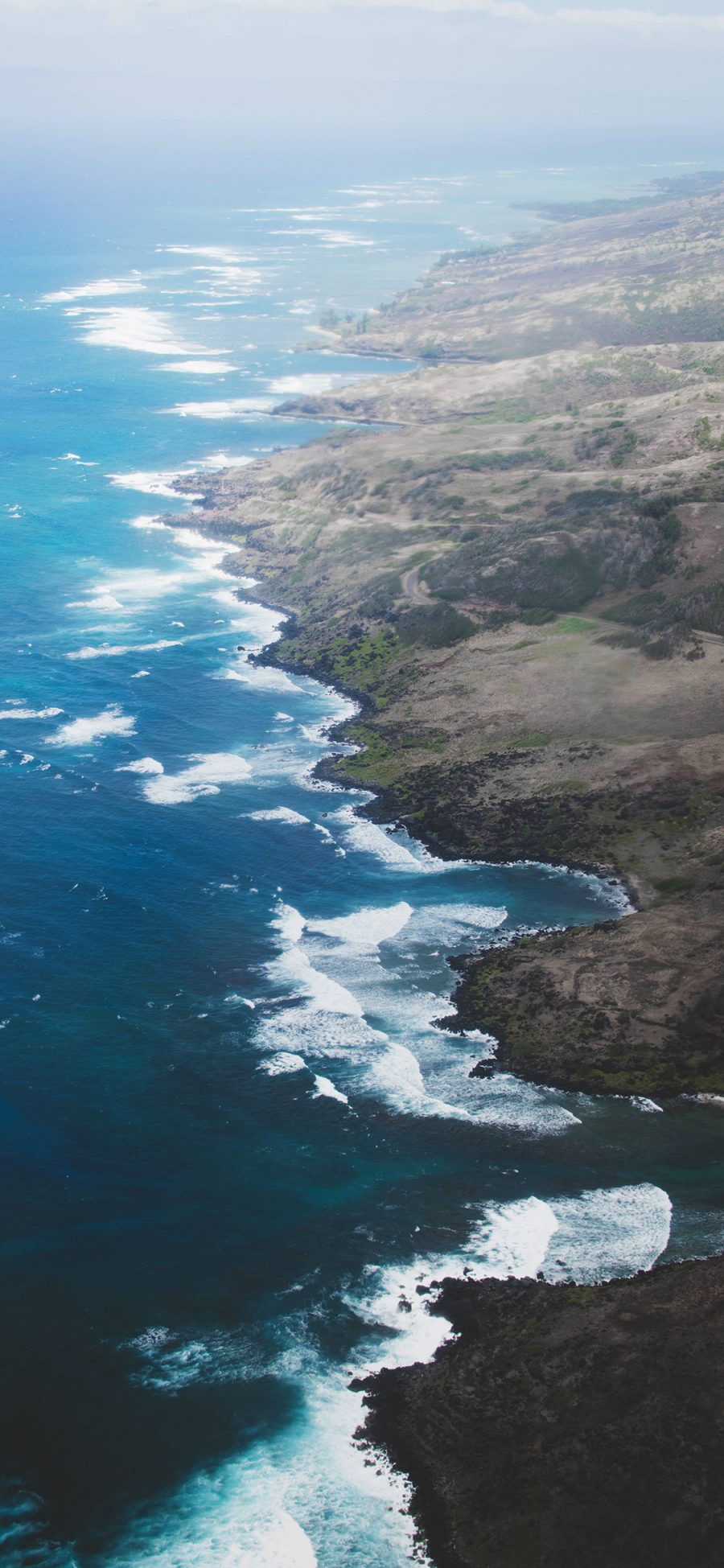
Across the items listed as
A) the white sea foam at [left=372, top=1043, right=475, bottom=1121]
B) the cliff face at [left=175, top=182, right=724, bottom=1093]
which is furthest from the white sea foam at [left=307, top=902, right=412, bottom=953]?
the white sea foam at [left=372, top=1043, right=475, bottom=1121]

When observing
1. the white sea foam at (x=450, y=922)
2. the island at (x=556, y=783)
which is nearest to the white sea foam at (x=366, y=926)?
the white sea foam at (x=450, y=922)

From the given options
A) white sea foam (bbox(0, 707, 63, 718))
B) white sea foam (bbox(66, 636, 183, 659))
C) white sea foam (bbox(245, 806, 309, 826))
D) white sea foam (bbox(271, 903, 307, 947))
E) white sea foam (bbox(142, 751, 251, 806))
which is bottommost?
white sea foam (bbox(271, 903, 307, 947))

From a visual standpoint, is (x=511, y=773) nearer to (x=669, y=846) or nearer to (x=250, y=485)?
(x=669, y=846)

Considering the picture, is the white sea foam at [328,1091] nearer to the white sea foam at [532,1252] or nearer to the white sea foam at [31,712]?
the white sea foam at [532,1252]

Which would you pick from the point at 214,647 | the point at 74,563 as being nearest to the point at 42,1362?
the point at 214,647

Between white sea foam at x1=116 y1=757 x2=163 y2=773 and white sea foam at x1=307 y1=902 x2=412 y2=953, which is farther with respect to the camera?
white sea foam at x1=116 y1=757 x2=163 y2=773

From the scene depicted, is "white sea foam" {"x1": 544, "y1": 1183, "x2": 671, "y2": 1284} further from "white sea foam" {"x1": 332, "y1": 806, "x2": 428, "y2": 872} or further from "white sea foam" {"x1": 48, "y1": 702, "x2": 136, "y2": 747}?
"white sea foam" {"x1": 48, "y1": 702, "x2": 136, "y2": 747}
